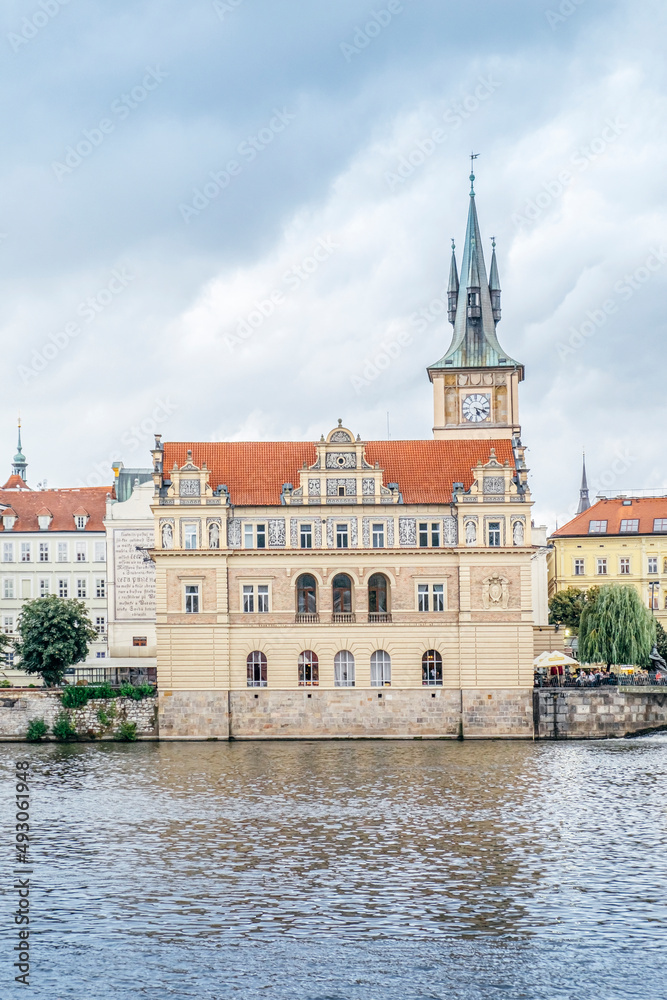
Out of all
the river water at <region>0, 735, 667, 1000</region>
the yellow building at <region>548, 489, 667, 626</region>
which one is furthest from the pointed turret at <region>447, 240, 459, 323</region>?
the river water at <region>0, 735, 667, 1000</region>

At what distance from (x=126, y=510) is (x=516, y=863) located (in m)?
74.6

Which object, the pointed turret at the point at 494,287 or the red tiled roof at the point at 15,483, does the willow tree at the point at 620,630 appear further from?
the red tiled roof at the point at 15,483

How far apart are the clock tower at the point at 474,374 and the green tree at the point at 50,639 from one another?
3912 centimetres

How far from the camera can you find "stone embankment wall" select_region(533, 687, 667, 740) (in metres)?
77.4

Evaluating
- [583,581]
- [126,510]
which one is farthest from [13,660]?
[583,581]

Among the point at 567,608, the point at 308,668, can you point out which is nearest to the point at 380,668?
the point at 308,668

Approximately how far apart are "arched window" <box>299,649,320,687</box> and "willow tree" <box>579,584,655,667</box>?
90.1ft

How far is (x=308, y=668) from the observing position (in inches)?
3078

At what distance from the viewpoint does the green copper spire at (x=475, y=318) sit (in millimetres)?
113875

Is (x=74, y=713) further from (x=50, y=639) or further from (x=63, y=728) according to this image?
(x=50, y=639)

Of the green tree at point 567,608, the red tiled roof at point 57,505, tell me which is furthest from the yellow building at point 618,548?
the red tiled roof at point 57,505

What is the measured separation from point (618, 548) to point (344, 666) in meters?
58.4

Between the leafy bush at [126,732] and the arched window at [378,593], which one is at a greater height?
the arched window at [378,593]

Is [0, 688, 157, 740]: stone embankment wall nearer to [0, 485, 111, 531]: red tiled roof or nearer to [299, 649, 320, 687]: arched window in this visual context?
[299, 649, 320, 687]: arched window
